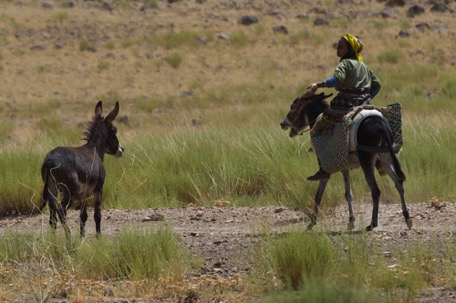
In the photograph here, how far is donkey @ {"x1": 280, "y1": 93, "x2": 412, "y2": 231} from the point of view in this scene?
11.8 meters

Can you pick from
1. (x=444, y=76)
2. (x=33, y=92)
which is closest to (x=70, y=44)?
(x=33, y=92)

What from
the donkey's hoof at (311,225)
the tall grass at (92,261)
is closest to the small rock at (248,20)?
the donkey's hoof at (311,225)

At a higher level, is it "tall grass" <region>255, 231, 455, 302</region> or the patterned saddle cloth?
the patterned saddle cloth

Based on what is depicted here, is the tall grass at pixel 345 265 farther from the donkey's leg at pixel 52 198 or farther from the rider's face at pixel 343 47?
the rider's face at pixel 343 47

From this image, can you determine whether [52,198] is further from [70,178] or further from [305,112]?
[305,112]

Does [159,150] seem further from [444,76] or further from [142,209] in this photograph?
[444,76]

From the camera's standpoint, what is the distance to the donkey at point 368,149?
38.7 feet

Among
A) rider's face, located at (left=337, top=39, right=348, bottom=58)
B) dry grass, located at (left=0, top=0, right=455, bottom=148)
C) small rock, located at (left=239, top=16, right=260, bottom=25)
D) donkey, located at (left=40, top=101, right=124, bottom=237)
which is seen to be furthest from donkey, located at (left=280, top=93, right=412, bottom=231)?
small rock, located at (left=239, top=16, right=260, bottom=25)

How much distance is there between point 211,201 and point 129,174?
1753 mm

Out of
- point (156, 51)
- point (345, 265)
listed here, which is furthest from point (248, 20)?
point (345, 265)

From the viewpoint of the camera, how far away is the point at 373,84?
41.2ft

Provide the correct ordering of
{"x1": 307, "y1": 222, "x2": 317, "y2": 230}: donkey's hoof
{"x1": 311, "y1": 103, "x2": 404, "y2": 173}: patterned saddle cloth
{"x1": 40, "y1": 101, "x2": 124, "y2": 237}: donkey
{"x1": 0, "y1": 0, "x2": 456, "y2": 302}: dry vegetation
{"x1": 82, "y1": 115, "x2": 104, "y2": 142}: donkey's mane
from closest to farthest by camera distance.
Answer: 1. {"x1": 307, "y1": 222, "x2": 317, "y2": 230}: donkey's hoof
2. {"x1": 40, "y1": 101, "x2": 124, "y2": 237}: donkey
3. {"x1": 311, "y1": 103, "x2": 404, "y2": 173}: patterned saddle cloth
4. {"x1": 82, "y1": 115, "x2": 104, "y2": 142}: donkey's mane
5. {"x1": 0, "y1": 0, "x2": 456, "y2": 302}: dry vegetation

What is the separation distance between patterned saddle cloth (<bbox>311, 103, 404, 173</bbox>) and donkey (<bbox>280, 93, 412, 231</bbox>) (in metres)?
0.07

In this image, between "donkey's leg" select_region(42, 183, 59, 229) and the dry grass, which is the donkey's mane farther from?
the dry grass
